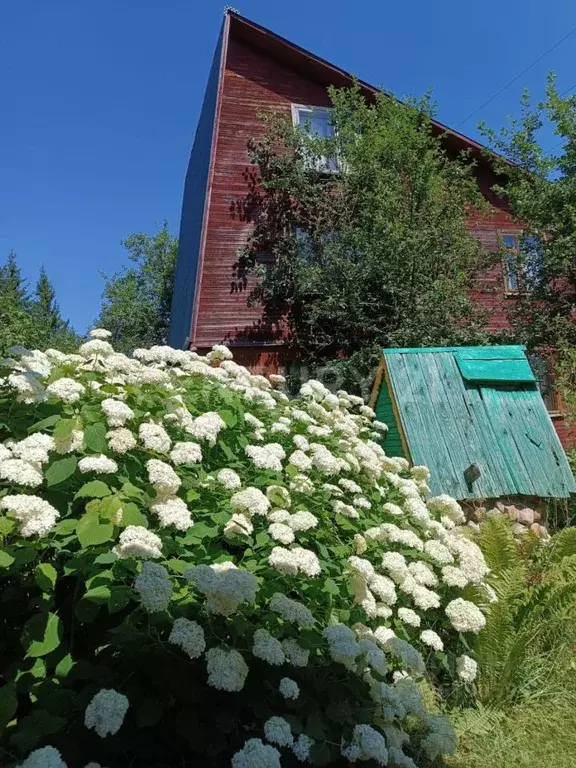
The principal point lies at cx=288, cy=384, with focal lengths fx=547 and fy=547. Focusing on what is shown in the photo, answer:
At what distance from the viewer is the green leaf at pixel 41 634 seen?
183cm

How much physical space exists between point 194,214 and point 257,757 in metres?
14.9

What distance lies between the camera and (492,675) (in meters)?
3.34

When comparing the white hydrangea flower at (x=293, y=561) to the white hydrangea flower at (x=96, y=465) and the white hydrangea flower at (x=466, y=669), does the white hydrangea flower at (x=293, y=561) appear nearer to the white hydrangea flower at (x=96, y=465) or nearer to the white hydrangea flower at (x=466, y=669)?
the white hydrangea flower at (x=96, y=465)

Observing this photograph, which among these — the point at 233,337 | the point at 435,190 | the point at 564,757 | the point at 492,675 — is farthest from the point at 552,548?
the point at 435,190

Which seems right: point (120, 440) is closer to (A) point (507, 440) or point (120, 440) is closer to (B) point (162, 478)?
(B) point (162, 478)

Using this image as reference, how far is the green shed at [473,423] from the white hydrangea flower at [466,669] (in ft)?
8.73

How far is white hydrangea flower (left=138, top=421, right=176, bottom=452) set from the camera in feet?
8.09

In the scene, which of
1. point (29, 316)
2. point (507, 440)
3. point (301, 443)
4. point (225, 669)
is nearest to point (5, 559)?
point (225, 669)

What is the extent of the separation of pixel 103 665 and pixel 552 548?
386 cm

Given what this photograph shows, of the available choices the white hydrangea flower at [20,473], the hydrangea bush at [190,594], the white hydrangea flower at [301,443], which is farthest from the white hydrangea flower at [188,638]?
the white hydrangea flower at [301,443]

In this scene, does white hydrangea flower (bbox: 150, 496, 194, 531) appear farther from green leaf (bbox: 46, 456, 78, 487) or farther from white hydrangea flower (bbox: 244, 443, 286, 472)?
white hydrangea flower (bbox: 244, 443, 286, 472)

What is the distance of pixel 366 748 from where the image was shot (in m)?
1.94

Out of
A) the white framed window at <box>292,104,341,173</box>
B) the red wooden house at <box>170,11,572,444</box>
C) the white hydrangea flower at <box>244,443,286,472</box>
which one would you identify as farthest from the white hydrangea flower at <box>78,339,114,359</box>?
the white framed window at <box>292,104,341,173</box>

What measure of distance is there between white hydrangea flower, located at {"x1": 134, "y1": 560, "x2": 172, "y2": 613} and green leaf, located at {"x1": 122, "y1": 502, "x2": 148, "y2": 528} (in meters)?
0.24
